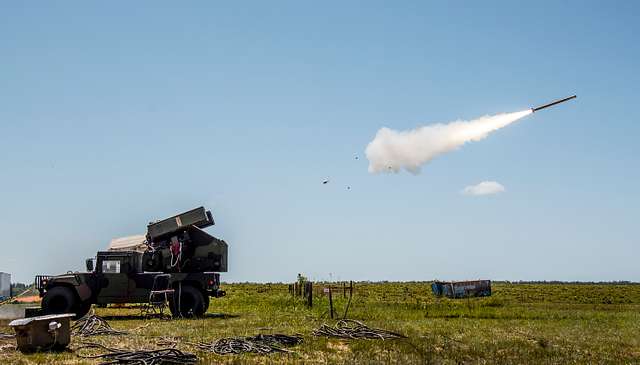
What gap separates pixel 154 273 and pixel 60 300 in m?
3.56

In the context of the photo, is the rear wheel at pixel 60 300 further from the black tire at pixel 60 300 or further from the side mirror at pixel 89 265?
the side mirror at pixel 89 265

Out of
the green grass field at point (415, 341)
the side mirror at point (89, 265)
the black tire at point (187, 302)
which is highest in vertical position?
the side mirror at point (89, 265)

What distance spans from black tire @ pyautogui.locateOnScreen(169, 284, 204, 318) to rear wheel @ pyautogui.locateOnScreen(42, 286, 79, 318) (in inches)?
142

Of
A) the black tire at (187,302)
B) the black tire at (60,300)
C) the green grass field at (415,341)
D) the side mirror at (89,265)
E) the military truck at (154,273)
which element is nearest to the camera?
the green grass field at (415,341)

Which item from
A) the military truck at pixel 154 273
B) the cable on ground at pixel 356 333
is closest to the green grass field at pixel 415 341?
the cable on ground at pixel 356 333

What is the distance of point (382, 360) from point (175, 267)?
14759 mm

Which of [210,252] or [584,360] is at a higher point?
[210,252]

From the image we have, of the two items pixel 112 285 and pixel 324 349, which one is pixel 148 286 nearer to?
pixel 112 285

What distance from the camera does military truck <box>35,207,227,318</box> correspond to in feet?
83.3

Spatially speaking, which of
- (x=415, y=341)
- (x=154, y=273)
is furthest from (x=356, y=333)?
(x=154, y=273)

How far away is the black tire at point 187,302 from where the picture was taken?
2580 centimetres

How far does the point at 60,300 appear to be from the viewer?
2517cm

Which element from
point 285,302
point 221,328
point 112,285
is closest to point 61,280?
point 112,285

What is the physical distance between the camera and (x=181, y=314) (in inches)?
1002
